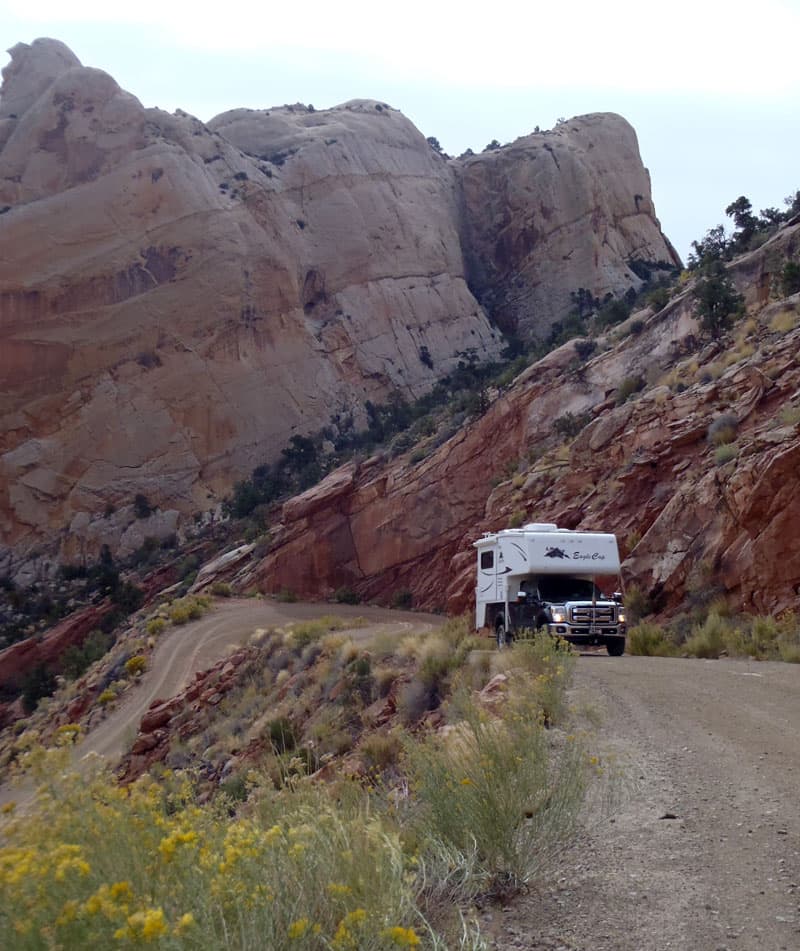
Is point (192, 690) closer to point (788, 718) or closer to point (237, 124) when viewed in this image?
point (788, 718)

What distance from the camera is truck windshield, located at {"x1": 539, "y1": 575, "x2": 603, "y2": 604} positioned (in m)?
19.3

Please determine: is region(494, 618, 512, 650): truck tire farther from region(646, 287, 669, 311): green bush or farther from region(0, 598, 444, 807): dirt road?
region(646, 287, 669, 311): green bush

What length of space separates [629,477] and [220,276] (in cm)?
4210

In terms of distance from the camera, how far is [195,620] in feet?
114

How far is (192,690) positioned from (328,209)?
52641 millimetres

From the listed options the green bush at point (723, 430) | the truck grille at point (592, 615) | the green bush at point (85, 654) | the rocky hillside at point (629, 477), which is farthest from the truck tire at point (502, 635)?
the green bush at point (85, 654)

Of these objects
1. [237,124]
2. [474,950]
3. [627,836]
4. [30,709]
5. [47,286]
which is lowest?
[30,709]

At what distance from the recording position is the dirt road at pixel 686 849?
4.85 meters

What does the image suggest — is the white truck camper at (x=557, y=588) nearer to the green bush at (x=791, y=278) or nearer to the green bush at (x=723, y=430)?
the green bush at (x=723, y=430)

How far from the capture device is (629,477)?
2745cm

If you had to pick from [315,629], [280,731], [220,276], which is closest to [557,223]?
[220,276]

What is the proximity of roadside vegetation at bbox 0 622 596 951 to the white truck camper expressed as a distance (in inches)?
428

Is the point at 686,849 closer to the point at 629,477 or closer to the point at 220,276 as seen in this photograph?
the point at 629,477

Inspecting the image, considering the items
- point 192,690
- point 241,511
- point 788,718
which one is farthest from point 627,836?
point 241,511
